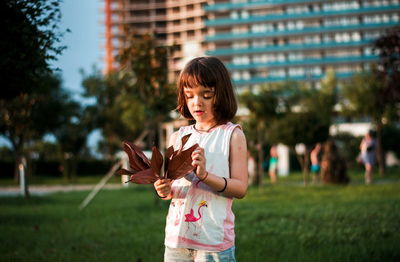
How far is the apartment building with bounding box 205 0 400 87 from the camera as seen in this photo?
318ft

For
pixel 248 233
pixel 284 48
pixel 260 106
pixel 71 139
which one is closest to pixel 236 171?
pixel 248 233

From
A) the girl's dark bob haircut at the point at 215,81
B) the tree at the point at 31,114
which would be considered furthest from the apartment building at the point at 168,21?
the girl's dark bob haircut at the point at 215,81

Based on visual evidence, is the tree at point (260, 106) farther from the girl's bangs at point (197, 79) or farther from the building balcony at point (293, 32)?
the building balcony at point (293, 32)

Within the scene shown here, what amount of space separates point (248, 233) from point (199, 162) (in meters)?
5.00

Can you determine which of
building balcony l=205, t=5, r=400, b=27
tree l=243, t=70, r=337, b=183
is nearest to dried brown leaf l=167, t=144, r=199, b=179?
tree l=243, t=70, r=337, b=183

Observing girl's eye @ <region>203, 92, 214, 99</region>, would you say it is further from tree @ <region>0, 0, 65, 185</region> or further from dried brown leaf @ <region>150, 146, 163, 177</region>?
tree @ <region>0, 0, 65, 185</region>

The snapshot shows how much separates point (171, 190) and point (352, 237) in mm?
4312

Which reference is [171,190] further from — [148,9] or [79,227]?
[148,9]

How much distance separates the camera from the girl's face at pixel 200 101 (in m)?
2.63

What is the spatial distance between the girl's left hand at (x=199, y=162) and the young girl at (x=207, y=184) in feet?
0.39

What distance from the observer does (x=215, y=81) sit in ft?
8.61

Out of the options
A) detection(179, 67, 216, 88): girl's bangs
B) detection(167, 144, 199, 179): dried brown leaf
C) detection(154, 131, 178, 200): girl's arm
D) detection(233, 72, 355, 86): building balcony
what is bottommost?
detection(154, 131, 178, 200): girl's arm

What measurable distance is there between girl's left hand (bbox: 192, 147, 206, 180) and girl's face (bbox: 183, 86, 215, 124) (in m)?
0.34

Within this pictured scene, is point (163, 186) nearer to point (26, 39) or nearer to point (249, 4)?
point (26, 39)
